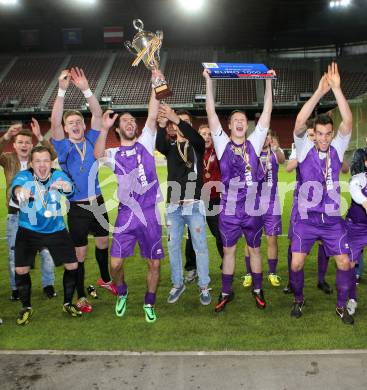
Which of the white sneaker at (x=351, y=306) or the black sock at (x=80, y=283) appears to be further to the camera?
the black sock at (x=80, y=283)

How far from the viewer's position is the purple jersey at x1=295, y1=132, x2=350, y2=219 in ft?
14.8

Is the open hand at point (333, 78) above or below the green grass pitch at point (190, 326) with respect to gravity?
above

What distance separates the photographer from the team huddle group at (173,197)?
4539mm

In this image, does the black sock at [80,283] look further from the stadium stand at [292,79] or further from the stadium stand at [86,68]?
the stadium stand at [86,68]

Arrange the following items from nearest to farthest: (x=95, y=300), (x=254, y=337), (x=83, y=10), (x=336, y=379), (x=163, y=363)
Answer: (x=336, y=379) → (x=163, y=363) → (x=254, y=337) → (x=95, y=300) → (x=83, y=10)

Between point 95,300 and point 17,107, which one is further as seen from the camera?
point 17,107

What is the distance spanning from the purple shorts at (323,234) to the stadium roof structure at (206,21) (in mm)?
28946

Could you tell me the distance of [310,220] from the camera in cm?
458

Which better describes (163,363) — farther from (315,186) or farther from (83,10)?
(83,10)

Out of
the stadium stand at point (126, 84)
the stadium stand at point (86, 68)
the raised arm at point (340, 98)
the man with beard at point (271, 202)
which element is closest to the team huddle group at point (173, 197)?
the raised arm at point (340, 98)

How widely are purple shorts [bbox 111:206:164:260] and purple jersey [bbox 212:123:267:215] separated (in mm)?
866

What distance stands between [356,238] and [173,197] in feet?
6.93

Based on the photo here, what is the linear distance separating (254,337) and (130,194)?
6.50ft

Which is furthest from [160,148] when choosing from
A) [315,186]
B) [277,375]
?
[277,375]
